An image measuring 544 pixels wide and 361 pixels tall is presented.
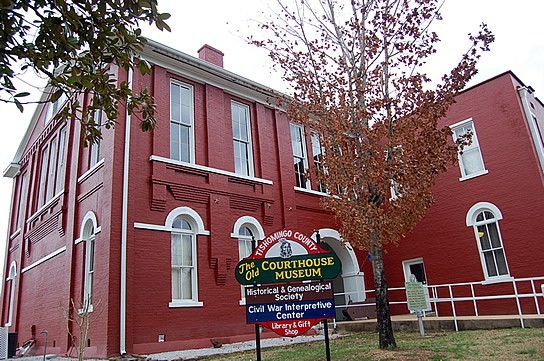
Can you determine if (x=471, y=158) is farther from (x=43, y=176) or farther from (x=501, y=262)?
(x=43, y=176)

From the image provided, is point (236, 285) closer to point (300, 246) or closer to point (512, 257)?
point (300, 246)

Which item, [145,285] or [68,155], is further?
[68,155]

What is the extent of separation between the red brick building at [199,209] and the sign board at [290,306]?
4977 millimetres

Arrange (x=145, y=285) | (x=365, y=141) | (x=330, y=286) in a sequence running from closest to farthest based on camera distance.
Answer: (x=330, y=286) → (x=365, y=141) → (x=145, y=285)

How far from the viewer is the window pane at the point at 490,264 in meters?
14.7

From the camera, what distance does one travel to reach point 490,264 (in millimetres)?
14797

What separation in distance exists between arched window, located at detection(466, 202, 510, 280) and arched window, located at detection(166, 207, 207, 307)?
30.0 ft

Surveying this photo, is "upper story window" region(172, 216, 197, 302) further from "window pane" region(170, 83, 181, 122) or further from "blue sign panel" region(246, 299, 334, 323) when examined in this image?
"blue sign panel" region(246, 299, 334, 323)

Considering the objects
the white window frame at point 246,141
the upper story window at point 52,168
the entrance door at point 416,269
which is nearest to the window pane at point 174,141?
the white window frame at point 246,141

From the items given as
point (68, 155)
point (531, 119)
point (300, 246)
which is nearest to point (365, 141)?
point (300, 246)

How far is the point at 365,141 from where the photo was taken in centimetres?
903

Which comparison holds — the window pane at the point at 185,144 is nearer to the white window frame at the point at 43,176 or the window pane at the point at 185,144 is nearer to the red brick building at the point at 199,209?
the red brick building at the point at 199,209

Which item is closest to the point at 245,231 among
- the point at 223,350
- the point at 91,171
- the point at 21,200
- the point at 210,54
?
the point at 223,350

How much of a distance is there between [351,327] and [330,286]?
25.8 ft
